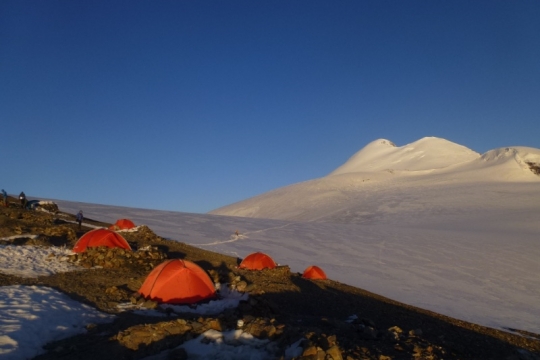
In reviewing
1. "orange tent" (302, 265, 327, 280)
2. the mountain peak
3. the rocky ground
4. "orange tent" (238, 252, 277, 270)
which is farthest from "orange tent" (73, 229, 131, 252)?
the mountain peak

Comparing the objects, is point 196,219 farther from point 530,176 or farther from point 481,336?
point 530,176

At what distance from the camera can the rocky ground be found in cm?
Result: 653

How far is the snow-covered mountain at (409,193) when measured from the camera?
51.3 meters

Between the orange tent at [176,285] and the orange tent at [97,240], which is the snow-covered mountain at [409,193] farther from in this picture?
the orange tent at [176,285]

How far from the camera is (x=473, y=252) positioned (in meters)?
28.1

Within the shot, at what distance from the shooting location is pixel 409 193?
5981 cm

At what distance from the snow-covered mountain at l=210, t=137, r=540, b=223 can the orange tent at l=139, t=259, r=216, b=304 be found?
3886 centimetres

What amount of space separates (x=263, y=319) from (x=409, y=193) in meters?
55.8

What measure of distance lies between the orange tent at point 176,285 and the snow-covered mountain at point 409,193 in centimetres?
3886

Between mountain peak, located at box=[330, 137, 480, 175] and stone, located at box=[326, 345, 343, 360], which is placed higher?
mountain peak, located at box=[330, 137, 480, 175]

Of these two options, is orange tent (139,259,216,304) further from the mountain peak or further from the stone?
the mountain peak

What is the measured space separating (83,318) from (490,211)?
→ 46.4 m

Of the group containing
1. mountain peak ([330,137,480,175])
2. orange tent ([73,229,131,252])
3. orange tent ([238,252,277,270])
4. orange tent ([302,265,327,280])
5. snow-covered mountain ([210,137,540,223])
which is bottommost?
orange tent ([302,265,327,280])

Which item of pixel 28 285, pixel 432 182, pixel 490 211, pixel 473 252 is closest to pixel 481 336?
pixel 28 285
